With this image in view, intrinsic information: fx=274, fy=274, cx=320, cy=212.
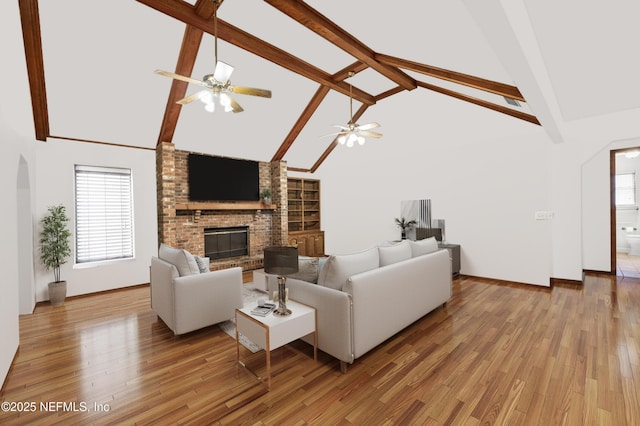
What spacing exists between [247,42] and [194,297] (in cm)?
358

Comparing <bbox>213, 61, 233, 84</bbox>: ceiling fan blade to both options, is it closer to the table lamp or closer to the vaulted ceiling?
the vaulted ceiling

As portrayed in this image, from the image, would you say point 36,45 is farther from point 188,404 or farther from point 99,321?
point 188,404

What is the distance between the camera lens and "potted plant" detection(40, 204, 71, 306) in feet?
13.3

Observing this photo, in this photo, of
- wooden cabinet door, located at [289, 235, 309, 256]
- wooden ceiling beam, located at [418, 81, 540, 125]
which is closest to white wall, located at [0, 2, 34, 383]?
wooden cabinet door, located at [289, 235, 309, 256]

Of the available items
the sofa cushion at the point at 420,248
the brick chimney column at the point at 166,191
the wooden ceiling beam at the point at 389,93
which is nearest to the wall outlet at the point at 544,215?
the sofa cushion at the point at 420,248

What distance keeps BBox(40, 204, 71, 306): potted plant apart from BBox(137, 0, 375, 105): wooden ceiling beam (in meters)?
3.32

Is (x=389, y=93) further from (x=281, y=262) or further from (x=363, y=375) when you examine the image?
(x=363, y=375)

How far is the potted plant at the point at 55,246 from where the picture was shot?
13.3ft

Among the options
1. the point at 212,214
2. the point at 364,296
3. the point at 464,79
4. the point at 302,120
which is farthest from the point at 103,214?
the point at 464,79

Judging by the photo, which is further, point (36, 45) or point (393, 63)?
point (393, 63)

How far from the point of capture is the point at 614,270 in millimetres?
5238

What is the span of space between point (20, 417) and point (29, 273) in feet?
8.92

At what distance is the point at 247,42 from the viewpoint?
400 cm

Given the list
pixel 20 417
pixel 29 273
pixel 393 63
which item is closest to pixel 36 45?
pixel 29 273
